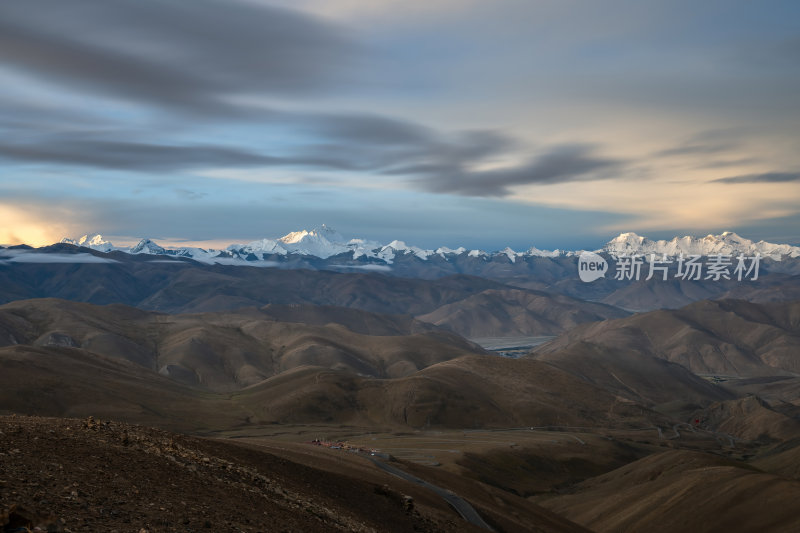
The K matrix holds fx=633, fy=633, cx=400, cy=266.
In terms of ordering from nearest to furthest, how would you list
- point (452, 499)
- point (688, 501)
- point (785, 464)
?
point (452, 499)
point (688, 501)
point (785, 464)

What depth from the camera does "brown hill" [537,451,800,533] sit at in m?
83.9

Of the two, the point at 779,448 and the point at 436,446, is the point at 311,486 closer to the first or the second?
the point at 436,446

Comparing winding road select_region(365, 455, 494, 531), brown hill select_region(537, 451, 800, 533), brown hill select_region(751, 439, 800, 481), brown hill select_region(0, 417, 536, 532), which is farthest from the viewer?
brown hill select_region(751, 439, 800, 481)

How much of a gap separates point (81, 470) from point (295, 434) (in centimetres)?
16329

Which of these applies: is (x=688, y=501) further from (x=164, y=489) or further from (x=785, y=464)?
(x=164, y=489)

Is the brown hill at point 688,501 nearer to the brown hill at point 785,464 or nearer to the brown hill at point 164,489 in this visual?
the brown hill at point 785,464

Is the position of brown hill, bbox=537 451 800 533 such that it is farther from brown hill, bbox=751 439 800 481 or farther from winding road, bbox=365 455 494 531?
winding road, bbox=365 455 494 531

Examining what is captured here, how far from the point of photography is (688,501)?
96.7 metres

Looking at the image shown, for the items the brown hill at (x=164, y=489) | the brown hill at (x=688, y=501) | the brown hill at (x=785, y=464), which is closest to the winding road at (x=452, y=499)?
the brown hill at (x=164, y=489)

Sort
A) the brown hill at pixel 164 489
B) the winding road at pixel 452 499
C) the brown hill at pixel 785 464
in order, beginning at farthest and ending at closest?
the brown hill at pixel 785 464 < the winding road at pixel 452 499 < the brown hill at pixel 164 489

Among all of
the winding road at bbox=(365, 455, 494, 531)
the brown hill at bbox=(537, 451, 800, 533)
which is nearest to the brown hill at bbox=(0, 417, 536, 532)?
the winding road at bbox=(365, 455, 494, 531)

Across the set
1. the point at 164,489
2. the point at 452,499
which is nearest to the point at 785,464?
the point at 452,499

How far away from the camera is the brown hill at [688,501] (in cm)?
8392

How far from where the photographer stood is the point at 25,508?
22.6 meters
